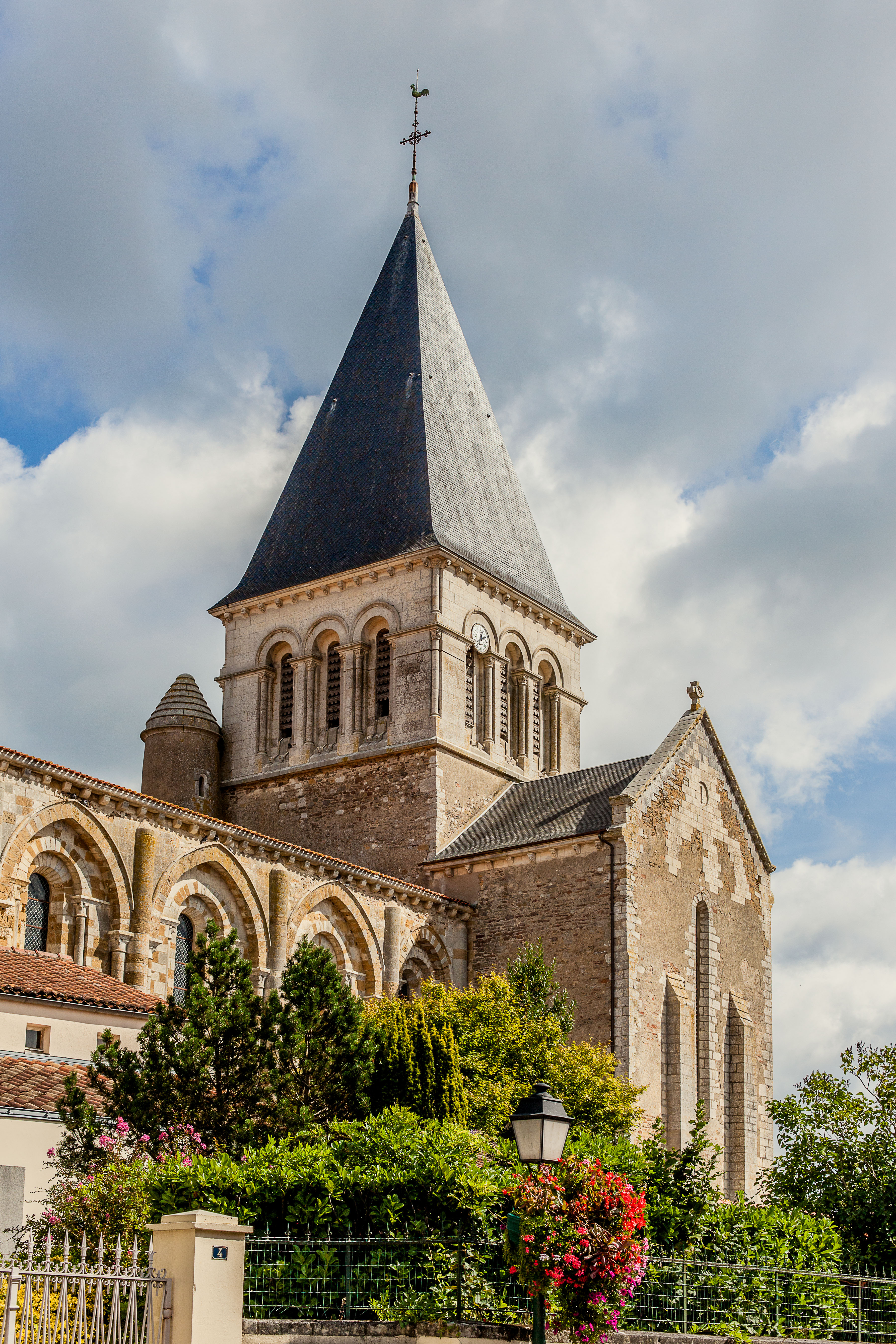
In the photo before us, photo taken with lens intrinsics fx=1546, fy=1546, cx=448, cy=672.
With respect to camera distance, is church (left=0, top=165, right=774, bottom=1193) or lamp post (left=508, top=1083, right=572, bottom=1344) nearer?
lamp post (left=508, top=1083, right=572, bottom=1344)

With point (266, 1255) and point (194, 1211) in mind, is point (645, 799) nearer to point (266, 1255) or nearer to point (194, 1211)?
point (266, 1255)

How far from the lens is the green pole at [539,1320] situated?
35.0 feet

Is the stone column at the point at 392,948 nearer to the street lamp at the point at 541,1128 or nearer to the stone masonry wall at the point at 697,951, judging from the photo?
the stone masonry wall at the point at 697,951

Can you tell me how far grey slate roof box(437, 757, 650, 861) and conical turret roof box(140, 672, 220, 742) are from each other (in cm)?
700

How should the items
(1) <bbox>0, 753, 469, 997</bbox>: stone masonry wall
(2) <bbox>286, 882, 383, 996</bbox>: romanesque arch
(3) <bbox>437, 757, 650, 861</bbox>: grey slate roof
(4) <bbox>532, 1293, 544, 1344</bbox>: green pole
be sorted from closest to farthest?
1. (4) <bbox>532, 1293, 544, 1344</bbox>: green pole
2. (1) <bbox>0, 753, 469, 997</bbox>: stone masonry wall
3. (2) <bbox>286, 882, 383, 996</bbox>: romanesque arch
4. (3) <bbox>437, 757, 650, 861</bbox>: grey slate roof

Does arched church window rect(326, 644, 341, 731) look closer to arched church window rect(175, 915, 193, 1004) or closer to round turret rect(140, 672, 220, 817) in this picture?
round turret rect(140, 672, 220, 817)

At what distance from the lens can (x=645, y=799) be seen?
98.5ft

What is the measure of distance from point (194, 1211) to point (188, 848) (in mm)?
14334

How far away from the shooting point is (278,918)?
85.1 ft

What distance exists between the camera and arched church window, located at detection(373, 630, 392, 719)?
34.1m

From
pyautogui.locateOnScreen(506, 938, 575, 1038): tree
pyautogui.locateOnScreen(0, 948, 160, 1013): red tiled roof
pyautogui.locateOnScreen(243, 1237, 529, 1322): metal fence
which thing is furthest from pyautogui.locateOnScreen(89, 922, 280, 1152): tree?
pyautogui.locateOnScreen(506, 938, 575, 1038): tree

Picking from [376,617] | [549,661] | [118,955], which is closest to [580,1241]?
[118,955]

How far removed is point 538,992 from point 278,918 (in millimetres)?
4649

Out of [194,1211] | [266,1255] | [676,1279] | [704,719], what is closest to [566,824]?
[704,719]
